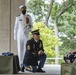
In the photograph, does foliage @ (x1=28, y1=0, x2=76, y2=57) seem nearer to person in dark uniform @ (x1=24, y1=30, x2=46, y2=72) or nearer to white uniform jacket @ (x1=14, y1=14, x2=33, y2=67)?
white uniform jacket @ (x1=14, y1=14, x2=33, y2=67)

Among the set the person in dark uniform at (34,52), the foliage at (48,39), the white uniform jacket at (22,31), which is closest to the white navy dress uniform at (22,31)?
the white uniform jacket at (22,31)

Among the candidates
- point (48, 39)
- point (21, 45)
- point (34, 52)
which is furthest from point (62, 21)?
point (34, 52)

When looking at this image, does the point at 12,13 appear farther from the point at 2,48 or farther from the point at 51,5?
the point at 51,5

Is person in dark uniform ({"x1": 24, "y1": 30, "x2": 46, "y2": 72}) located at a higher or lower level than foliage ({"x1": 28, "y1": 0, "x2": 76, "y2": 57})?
lower

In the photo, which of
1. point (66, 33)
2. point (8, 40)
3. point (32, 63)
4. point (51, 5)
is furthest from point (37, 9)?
point (32, 63)

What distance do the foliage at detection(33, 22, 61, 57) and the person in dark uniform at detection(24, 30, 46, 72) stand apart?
9.56 ft

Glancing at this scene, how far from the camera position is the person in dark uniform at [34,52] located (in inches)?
258

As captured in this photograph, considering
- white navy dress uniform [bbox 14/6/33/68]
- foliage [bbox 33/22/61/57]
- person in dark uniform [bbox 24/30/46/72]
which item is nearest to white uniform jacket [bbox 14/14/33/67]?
white navy dress uniform [bbox 14/6/33/68]

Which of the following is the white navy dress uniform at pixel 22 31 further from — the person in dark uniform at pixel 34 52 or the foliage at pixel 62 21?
the foliage at pixel 62 21

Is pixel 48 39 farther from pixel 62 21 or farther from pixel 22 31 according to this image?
pixel 22 31

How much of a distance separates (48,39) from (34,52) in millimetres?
3003

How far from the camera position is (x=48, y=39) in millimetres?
9562

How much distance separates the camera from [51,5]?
9.73 meters

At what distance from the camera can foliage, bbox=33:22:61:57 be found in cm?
955
